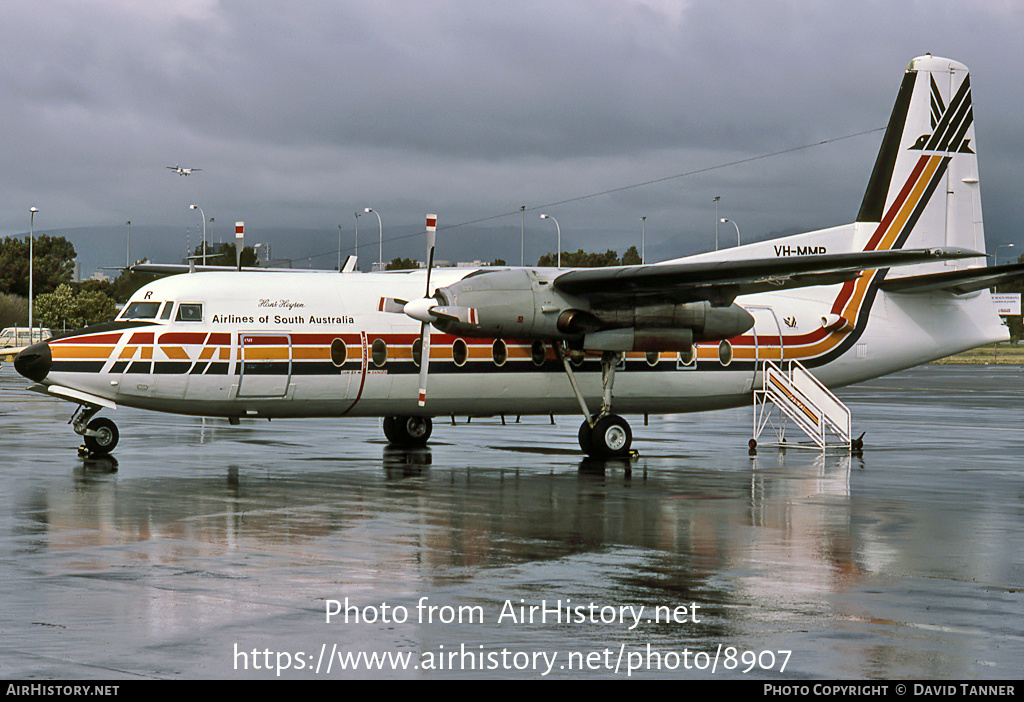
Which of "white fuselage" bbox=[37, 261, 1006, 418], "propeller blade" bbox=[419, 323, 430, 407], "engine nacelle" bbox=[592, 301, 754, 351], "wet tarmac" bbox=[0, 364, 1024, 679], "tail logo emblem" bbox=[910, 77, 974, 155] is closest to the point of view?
"wet tarmac" bbox=[0, 364, 1024, 679]

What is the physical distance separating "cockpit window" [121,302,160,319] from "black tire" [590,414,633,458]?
852 cm

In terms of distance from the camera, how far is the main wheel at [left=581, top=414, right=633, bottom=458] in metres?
21.7

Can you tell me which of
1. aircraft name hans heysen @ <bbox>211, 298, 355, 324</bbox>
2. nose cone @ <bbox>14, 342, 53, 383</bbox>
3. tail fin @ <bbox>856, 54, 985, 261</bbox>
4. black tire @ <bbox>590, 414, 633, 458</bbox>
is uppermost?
tail fin @ <bbox>856, 54, 985, 261</bbox>

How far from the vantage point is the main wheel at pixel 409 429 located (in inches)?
937

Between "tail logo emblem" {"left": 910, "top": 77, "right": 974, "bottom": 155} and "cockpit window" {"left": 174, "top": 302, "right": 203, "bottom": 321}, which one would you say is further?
"tail logo emblem" {"left": 910, "top": 77, "right": 974, "bottom": 155}

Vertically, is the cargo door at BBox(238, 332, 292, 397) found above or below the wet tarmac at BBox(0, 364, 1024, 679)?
above

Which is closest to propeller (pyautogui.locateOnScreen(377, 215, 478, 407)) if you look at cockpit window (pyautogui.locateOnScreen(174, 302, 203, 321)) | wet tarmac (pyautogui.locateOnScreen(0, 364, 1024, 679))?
wet tarmac (pyautogui.locateOnScreen(0, 364, 1024, 679))

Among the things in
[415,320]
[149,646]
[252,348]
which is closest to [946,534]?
[149,646]

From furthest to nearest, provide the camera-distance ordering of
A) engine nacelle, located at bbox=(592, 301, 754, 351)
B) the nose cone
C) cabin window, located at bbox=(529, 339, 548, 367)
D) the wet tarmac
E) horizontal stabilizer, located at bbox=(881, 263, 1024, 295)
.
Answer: horizontal stabilizer, located at bbox=(881, 263, 1024, 295) → cabin window, located at bbox=(529, 339, 548, 367) → engine nacelle, located at bbox=(592, 301, 754, 351) → the nose cone → the wet tarmac

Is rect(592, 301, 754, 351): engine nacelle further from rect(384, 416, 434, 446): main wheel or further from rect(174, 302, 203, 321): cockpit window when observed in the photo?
rect(174, 302, 203, 321): cockpit window

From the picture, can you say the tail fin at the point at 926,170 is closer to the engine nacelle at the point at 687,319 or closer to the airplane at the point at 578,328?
the airplane at the point at 578,328

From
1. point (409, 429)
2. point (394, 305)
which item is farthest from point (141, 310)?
point (409, 429)

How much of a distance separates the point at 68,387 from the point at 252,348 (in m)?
3.18

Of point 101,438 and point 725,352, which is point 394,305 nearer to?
point 101,438
